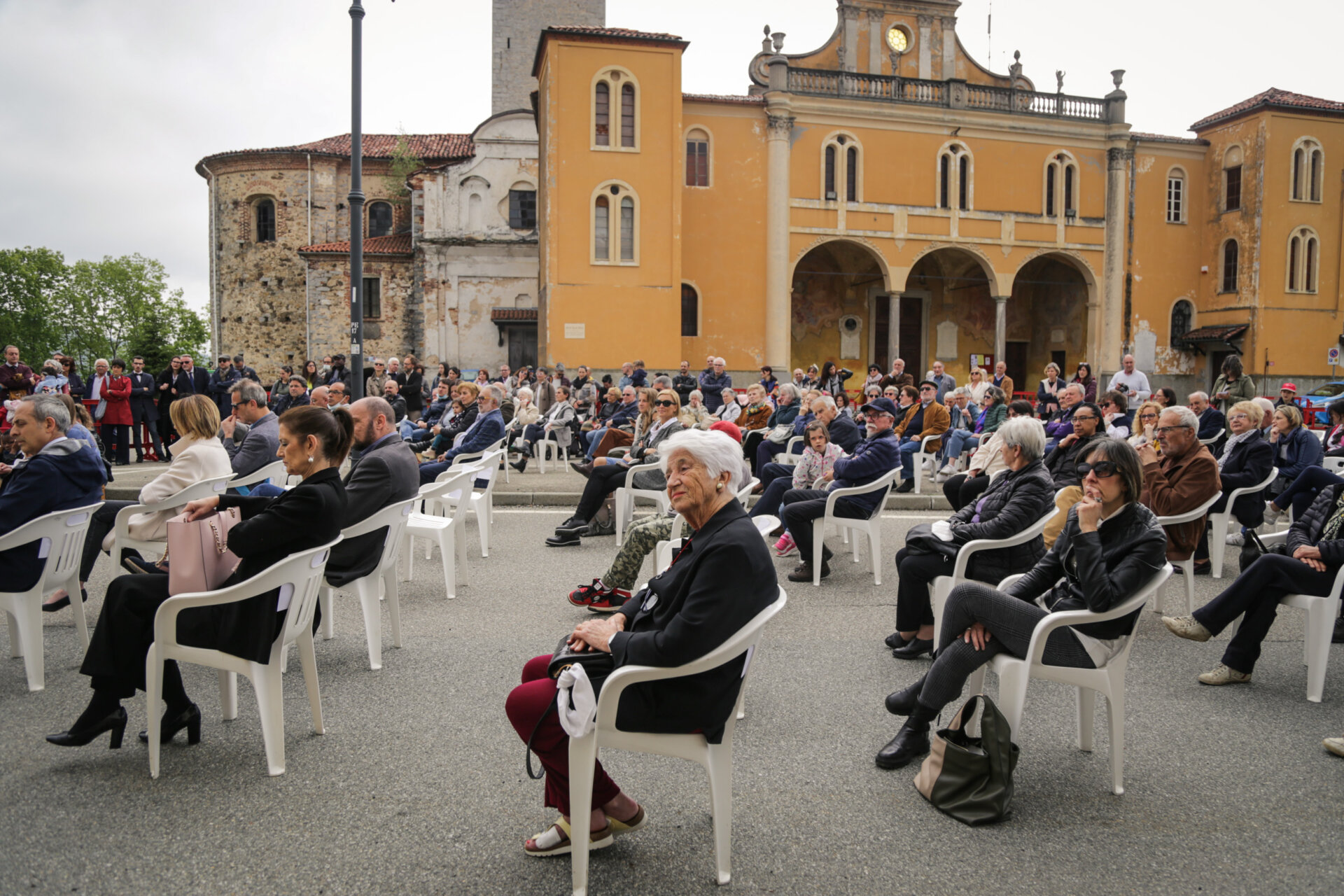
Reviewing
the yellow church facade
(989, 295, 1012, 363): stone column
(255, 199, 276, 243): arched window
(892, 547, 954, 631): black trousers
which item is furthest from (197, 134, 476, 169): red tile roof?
(892, 547, 954, 631): black trousers

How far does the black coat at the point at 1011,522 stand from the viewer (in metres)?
4.63

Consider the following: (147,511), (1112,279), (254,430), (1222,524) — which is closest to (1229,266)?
(1112,279)

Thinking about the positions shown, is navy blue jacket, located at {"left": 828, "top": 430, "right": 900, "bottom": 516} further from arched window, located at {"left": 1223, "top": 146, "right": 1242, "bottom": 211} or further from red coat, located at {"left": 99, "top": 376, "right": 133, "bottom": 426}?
arched window, located at {"left": 1223, "top": 146, "right": 1242, "bottom": 211}

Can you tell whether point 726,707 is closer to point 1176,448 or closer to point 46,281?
point 1176,448

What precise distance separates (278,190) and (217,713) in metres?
35.5

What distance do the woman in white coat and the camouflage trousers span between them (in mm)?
2491

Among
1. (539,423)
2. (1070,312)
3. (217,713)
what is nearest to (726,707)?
(217,713)

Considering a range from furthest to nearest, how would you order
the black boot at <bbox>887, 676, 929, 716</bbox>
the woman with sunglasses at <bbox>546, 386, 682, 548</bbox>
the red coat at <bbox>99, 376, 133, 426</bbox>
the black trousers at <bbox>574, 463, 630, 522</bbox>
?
the red coat at <bbox>99, 376, 133, 426</bbox>
the black trousers at <bbox>574, 463, 630, 522</bbox>
the woman with sunglasses at <bbox>546, 386, 682, 548</bbox>
the black boot at <bbox>887, 676, 929, 716</bbox>

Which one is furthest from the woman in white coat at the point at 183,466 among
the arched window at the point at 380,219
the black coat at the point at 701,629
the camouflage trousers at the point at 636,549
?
the arched window at the point at 380,219

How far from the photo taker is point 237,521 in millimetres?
3650

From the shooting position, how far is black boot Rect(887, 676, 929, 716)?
3648 mm

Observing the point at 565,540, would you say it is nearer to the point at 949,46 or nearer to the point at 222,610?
the point at 222,610

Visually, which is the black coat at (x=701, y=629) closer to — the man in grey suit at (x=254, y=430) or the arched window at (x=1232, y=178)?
the man in grey suit at (x=254, y=430)

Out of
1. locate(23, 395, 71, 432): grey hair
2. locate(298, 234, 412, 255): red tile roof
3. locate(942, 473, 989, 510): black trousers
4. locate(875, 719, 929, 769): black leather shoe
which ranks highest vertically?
locate(298, 234, 412, 255): red tile roof
